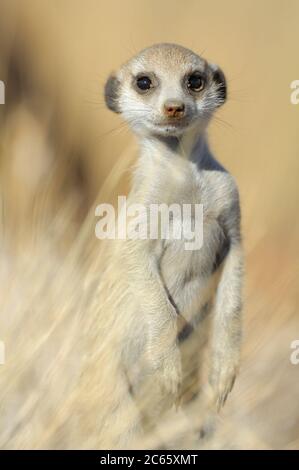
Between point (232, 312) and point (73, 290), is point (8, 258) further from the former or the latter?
point (232, 312)

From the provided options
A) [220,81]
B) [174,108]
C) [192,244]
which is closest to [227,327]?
[192,244]

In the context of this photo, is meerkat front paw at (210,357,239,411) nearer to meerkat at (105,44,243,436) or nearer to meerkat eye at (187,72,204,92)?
meerkat at (105,44,243,436)

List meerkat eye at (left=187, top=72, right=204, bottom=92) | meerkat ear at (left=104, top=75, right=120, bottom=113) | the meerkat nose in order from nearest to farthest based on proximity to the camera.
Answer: the meerkat nose, meerkat eye at (left=187, top=72, right=204, bottom=92), meerkat ear at (left=104, top=75, right=120, bottom=113)

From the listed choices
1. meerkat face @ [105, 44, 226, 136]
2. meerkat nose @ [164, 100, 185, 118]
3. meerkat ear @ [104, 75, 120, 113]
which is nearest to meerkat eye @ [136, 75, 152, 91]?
meerkat face @ [105, 44, 226, 136]

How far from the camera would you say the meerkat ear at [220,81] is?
224 cm

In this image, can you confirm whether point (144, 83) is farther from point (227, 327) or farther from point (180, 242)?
point (227, 327)

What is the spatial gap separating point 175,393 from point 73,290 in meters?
0.69

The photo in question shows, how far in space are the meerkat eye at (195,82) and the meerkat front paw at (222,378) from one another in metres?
0.79

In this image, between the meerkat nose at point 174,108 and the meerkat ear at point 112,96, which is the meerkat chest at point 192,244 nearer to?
the meerkat nose at point 174,108

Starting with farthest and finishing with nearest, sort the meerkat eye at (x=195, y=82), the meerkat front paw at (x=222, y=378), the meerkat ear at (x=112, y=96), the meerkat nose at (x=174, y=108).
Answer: the meerkat ear at (x=112, y=96) < the meerkat eye at (x=195, y=82) < the meerkat front paw at (x=222, y=378) < the meerkat nose at (x=174, y=108)

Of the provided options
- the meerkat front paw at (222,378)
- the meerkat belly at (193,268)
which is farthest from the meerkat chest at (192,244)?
the meerkat front paw at (222,378)

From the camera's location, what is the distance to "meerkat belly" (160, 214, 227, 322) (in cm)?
212

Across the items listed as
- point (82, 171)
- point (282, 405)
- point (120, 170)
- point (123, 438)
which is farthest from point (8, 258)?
point (82, 171)

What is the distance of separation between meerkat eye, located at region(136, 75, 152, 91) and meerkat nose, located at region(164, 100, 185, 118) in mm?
222
